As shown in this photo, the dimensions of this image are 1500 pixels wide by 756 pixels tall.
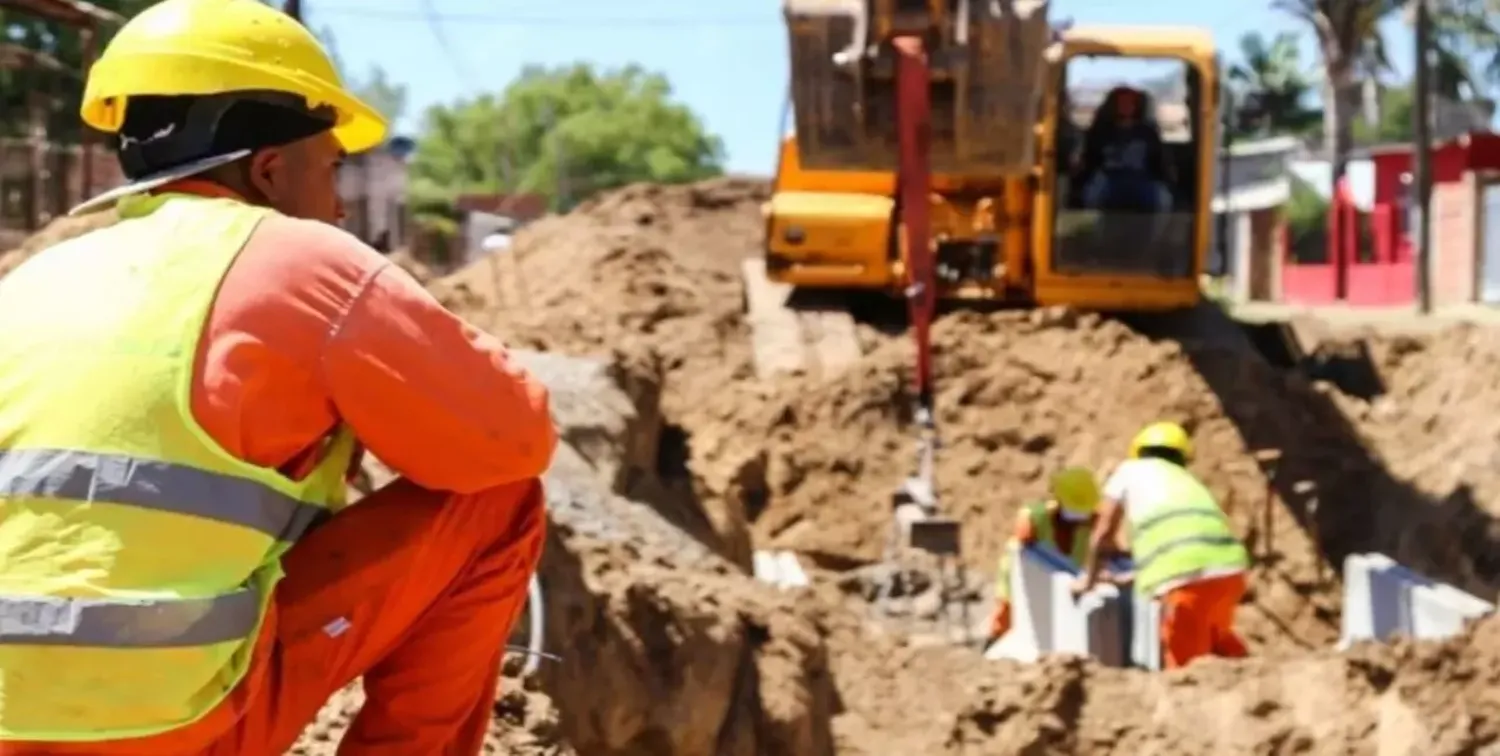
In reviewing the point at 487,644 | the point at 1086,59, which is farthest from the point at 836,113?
the point at 487,644

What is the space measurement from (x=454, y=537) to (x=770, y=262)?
12355mm

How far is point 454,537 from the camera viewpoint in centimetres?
279

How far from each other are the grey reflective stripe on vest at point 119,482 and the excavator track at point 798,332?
12.0 m

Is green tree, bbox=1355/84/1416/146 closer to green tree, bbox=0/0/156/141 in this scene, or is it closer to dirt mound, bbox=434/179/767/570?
green tree, bbox=0/0/156/141

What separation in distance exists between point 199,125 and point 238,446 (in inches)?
18.9

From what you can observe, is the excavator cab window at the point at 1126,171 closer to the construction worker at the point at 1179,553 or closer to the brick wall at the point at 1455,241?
the construction worker at the point at 1179,553

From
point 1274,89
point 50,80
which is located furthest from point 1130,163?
point 1274,89

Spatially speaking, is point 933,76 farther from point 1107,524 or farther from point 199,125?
point 199,125

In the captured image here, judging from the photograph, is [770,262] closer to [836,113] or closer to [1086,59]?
[1086,59]

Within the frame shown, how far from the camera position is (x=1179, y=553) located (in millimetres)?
8438

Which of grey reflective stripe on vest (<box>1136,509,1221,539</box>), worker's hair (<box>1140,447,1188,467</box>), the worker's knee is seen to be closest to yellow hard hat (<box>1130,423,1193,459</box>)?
worker's hair (<box>1140,447,1188,467</box>)

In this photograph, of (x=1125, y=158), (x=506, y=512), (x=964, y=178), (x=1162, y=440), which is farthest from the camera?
(x=964, y=178)

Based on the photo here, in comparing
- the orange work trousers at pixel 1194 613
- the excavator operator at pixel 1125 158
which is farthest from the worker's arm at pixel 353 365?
the excavator operator at pixel 1125 158

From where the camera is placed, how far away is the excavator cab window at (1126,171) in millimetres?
13508
